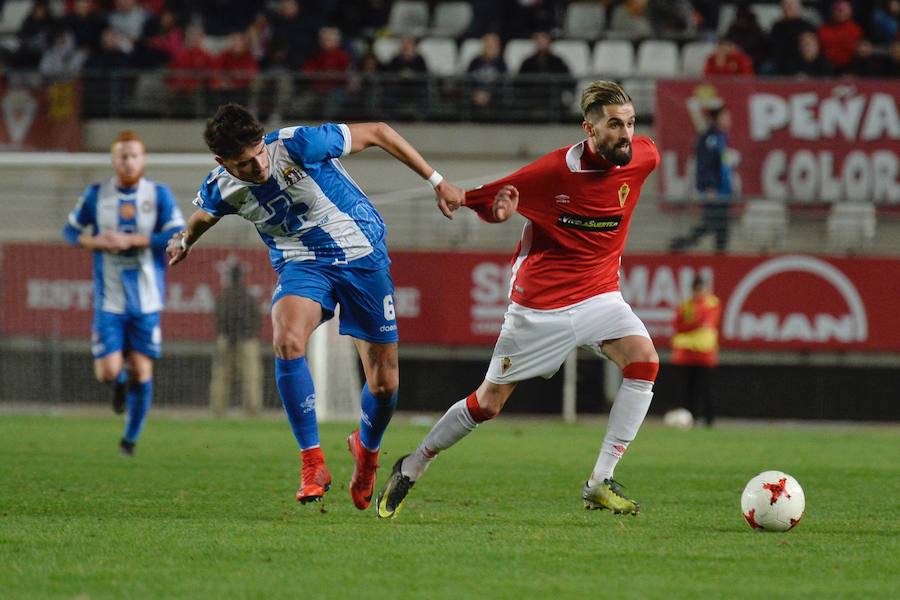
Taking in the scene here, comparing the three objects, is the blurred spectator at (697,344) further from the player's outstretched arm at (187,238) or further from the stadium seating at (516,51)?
the player's outstretched arm at (187,238)

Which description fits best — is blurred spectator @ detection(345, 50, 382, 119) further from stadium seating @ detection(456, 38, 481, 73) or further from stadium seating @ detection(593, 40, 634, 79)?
stadium seating @ detection(593, 40, 634, 79)

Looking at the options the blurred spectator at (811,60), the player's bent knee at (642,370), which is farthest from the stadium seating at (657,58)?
the player's bent knee at (642,370)

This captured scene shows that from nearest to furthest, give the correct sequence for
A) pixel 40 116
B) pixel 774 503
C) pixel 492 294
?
pixel 774 503 → pixel 492 294 → pixel 40 116

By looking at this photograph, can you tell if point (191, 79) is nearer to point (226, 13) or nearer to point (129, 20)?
point (129, 20)

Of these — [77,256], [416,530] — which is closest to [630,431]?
[416,530]

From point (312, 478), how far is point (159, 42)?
1705 centimetres

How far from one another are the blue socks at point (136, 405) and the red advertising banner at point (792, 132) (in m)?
9.94

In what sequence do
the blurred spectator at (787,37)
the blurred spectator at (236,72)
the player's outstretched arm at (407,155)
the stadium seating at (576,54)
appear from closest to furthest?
the player's outstretched arm at (407,155) → the blurred spectator at (787,37) → the blurred spectator at (236,72) → the stadium seating at (576,54)

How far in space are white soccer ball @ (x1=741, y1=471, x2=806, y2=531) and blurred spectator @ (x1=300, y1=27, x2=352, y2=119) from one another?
1508cm

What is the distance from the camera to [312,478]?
735cm

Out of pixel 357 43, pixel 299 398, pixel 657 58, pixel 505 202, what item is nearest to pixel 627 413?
pixel 505 202

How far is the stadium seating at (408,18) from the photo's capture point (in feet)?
77.8

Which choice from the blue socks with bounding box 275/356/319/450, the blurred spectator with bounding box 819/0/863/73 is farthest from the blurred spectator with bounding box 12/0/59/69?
the blue socks with bounding box 275/356/319/450

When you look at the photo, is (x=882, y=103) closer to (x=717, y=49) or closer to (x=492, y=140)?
(x=717, y=49)
